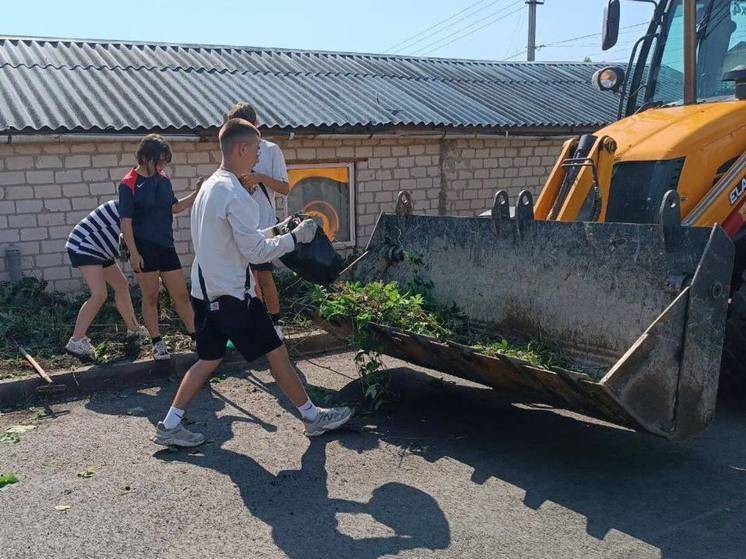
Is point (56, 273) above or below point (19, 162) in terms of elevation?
below

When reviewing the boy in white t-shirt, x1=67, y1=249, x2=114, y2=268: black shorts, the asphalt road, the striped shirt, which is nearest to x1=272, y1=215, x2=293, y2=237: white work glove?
the boy in white t-shirt

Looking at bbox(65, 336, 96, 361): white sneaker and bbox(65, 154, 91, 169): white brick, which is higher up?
bbox(65, 154, 91, 169): white brick

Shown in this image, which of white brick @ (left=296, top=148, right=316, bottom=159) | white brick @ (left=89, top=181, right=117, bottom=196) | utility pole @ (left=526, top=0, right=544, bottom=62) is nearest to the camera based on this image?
white brick @ (left=89, top=181, right=117, bottom=196)

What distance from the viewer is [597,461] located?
4.56m

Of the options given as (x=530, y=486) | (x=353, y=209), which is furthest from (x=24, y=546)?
(x=353, y=209)

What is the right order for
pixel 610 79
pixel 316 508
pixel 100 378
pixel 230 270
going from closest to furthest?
pixel 316 508 → pixel 230 270 → pixel 100 378 → pixel 610 79

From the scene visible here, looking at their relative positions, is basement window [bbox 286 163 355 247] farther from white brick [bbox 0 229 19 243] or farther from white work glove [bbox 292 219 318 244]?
white work glove [bbox 292 219 318 244]

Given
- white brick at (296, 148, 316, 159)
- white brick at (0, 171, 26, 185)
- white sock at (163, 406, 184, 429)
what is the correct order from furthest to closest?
1. white brick at (296, 148, 316, 159)
2. white brick at (0, 171, 26, 185)
3. white sock at (163, 406, 184, 429)

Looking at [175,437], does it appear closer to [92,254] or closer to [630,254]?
[92,254]

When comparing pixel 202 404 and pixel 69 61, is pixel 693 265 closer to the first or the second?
pixel 202 404

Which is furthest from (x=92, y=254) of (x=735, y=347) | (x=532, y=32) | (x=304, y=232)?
(x=532, y=32)

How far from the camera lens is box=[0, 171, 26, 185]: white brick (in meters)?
7.72

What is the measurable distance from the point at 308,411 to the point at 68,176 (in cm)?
462

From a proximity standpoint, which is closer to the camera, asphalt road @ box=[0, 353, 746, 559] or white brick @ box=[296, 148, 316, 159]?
asphalt road @ box=[0, 353, 746, 559]
